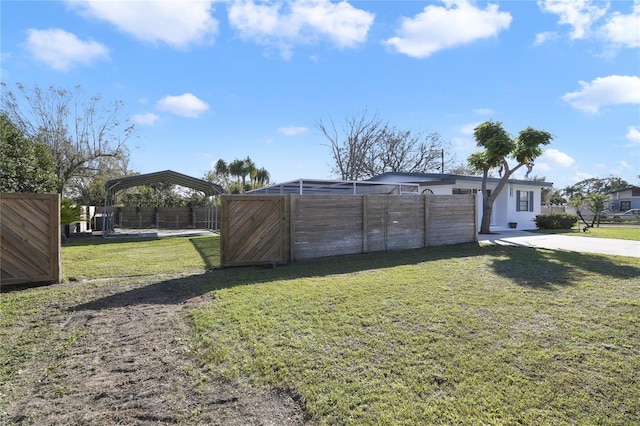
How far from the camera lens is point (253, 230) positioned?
766cm

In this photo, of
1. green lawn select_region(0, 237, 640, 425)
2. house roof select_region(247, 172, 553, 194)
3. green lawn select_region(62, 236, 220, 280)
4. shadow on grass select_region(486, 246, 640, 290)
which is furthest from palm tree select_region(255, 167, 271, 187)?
green lawn select_region(0, 237, 640, 425)

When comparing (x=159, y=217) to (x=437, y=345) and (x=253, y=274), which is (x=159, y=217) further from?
(x=437, y=345)

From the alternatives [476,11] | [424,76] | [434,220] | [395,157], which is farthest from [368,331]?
[395,157]

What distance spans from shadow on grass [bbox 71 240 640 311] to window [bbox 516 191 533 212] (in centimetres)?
1084

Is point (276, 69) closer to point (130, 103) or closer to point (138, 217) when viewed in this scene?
point (130, 103)

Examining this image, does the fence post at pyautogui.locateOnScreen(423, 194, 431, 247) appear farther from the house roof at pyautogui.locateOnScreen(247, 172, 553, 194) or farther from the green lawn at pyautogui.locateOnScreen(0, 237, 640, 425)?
the green lawn at pyautogui.locateOnScreen(0, 237, 640, 425)

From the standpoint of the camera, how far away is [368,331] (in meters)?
3.64

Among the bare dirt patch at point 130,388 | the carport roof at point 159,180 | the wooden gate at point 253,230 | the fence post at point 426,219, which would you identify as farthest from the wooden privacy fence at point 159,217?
the bare dirt patch at point 130,388

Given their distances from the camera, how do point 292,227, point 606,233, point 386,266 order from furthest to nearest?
point 606,233, point 292,227, point 386,266

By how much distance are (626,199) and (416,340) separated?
5228 centimetres

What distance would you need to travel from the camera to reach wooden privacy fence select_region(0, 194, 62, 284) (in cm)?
568

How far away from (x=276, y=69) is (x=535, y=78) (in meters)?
10.8

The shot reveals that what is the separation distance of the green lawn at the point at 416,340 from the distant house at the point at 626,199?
4503cm

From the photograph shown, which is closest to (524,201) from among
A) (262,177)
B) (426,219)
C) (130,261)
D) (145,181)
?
(426,219)
